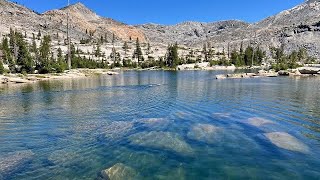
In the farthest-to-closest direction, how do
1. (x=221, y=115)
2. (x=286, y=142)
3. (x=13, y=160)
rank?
(x=221, y=115) < (x=286, y=142) < (x=13, y=160)

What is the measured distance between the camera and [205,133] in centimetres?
2475

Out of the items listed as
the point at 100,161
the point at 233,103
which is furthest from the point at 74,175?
the point at 233,103

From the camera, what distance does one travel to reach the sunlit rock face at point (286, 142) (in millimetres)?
20422

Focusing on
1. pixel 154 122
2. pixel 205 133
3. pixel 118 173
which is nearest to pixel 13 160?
pixel 118 173

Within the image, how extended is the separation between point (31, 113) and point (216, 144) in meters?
23.1

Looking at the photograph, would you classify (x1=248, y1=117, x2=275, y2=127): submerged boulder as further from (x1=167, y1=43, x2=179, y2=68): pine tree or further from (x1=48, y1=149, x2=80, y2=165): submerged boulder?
(x1=167, y1=43, x2=179, y2=68): pine tree

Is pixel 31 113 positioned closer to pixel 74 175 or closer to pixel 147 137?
pixel 147 137

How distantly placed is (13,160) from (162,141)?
961 cm

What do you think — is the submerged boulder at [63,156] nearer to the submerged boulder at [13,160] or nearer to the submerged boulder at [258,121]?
the submerged boulder at [13,160]

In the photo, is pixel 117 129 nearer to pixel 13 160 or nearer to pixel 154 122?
pixel 154 122

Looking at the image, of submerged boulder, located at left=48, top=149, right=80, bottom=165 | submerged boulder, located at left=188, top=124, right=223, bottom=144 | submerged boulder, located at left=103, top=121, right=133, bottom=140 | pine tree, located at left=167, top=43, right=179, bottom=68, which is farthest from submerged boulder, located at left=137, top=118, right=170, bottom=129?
pine tree, located at left=167, top=43, right=179, bottom=68

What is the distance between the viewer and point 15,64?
4486 inches

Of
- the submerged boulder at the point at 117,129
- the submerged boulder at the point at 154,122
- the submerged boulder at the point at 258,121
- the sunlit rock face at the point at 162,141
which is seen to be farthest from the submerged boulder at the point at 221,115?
the submerged boulder at the point at 117,129

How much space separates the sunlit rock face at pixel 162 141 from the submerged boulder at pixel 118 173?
416 centimetres
